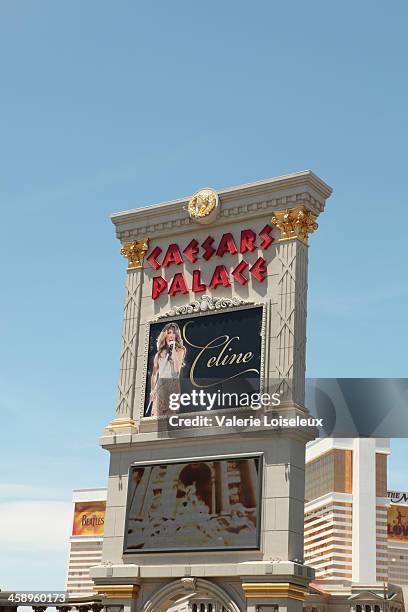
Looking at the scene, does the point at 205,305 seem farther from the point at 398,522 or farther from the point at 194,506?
the point at 398,522

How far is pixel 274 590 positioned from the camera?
34.8 metres

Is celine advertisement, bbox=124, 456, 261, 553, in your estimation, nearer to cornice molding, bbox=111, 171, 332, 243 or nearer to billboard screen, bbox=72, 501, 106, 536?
cornice molding, bbox=111, 171, 332, 243

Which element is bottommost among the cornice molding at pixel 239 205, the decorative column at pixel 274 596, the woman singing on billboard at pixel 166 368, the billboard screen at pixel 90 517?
the decorative column at pixel 274 596

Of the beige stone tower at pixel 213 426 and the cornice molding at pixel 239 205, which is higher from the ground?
the cornice molding at pixel 239 205

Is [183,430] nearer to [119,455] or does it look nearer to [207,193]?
[119,455]

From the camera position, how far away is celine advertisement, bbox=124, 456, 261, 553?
120 feet

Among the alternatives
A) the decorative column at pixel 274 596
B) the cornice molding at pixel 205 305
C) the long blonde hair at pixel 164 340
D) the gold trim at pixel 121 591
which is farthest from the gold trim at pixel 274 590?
the cornice molding at pixel 205 305

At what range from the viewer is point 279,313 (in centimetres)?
3831

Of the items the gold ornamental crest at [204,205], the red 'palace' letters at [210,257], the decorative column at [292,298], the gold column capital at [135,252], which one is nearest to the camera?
the decorative column at [292,298]

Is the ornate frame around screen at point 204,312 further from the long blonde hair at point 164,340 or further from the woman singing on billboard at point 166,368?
the woman singing on billboard at point 166,368

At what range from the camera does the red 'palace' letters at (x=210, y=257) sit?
39.8m

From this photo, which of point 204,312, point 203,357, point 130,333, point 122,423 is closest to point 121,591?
point 122,423

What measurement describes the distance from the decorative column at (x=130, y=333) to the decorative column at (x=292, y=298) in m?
7.50

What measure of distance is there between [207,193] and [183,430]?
34.4 feet
